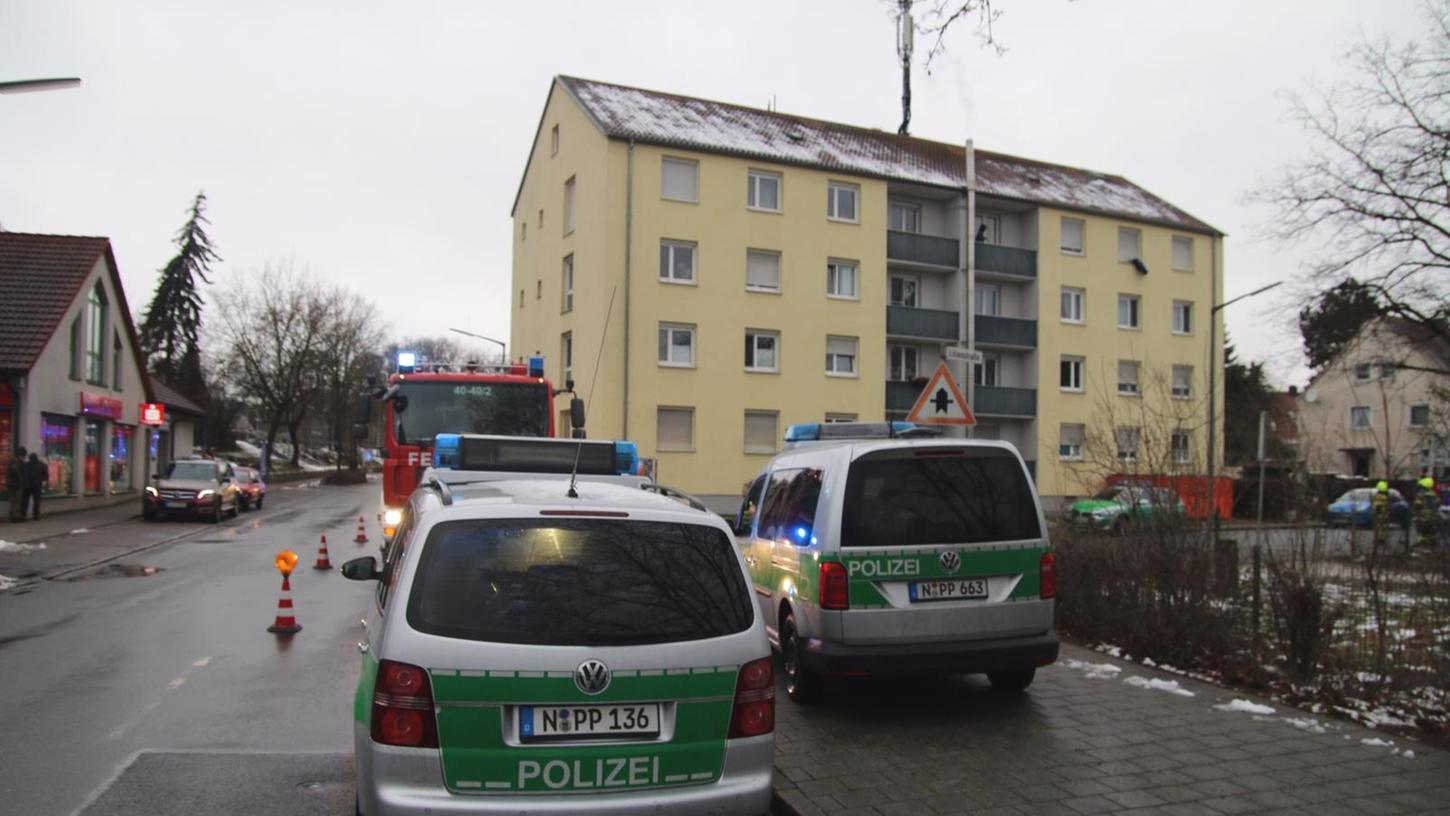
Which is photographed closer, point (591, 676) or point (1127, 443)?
point (591, 676)

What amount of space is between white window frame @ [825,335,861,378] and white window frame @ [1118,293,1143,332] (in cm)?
1271

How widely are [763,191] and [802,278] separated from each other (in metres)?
3.25

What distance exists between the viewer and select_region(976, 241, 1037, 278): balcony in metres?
38.0

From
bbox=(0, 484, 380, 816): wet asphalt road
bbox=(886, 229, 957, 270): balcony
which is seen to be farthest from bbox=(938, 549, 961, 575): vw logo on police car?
bbox=(886, 229, 957, 270): balcony

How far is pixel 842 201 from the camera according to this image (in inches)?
1395

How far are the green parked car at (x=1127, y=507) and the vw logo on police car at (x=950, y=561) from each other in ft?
9.67

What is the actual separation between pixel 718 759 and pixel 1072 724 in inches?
135

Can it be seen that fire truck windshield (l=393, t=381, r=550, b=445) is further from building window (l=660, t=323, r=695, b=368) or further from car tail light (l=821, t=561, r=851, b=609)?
building window (l=660, t=323, r=695, b=368)

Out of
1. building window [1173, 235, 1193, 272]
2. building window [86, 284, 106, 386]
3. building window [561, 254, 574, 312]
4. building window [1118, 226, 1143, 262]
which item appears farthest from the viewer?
building window [1173, 235, 1193, 272]

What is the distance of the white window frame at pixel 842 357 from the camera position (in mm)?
34719

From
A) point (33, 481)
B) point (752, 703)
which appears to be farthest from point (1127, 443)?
point (33, 481)

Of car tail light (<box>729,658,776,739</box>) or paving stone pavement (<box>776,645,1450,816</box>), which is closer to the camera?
car tail light (<box>729,658,776,739</box>)

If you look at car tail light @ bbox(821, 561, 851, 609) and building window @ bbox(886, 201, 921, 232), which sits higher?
building window @ bbox(886, 201, 921, 232)

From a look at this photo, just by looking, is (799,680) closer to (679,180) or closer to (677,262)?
(677,262)
